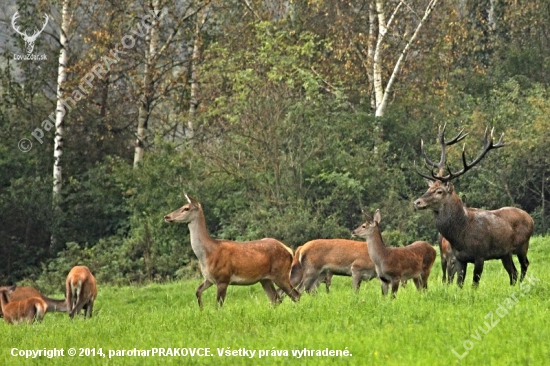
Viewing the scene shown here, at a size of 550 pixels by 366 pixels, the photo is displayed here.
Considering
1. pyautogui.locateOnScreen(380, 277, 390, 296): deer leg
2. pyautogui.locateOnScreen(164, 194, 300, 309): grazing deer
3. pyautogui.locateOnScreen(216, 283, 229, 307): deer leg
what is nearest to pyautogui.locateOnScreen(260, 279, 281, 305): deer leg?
pyautogui.locateOnScreen(164, 194, 300, 309): grazing deer

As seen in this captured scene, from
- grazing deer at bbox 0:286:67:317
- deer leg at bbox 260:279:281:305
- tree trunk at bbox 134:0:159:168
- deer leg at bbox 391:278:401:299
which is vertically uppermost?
tree trunk at bbox 134:0:159:168

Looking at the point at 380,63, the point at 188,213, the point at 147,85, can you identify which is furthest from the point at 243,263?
the point at 380,63

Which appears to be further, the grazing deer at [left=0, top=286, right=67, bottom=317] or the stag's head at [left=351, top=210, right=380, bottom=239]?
the grazing deer at [left=0, top=286, right=67, bottom=317]

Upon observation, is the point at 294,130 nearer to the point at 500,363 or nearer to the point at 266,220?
the point at 266,220

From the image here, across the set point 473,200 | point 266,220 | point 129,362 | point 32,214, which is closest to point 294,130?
point 266,220

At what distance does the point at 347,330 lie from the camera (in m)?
11.1

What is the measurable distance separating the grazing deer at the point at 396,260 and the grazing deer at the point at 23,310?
457 centimetres

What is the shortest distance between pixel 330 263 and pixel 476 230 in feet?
12.0

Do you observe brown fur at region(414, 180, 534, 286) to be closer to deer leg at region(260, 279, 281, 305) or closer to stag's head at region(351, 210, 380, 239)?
stag's head at region(351, 210, 380, 239)

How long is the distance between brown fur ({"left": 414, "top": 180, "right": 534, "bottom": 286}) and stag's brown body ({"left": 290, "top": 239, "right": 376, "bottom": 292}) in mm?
2884

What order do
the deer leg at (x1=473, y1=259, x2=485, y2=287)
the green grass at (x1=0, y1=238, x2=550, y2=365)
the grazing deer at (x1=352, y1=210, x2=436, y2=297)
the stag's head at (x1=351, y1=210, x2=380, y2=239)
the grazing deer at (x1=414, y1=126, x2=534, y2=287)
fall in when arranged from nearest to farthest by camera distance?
the green grass at (x1=0, y1=238, x2=550, y2=365) → the deer leg at (x1=473, y1=259, x2=485, y2=287) → the grazing deer at (x1=414, y1=126, x2=534, y2=287) → the grazing deer at (x1=352, y1=210, x2=436, y2=297) → the stag's head at (x1=351, y1=210, x2=380, y2=239)

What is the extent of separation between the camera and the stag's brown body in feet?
55.7

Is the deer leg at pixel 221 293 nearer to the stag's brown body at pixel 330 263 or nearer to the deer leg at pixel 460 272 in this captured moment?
the stag's brown body at pixel 330 263

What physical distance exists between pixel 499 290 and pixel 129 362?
4355 millimetres
